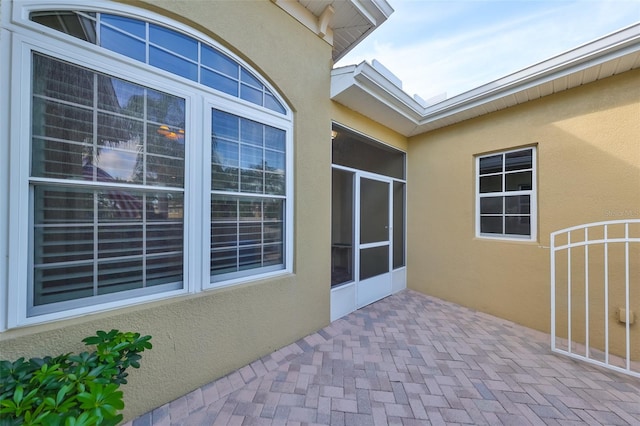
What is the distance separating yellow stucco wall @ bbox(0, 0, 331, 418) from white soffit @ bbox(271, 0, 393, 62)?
131 mm

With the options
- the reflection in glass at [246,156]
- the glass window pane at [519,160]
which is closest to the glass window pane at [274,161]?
the reflection in glass at [246,156]

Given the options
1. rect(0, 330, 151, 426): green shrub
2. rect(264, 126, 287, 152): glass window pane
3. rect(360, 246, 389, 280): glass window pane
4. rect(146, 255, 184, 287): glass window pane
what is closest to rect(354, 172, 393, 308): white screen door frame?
rect(360, 246, 389, 280): glass window pane

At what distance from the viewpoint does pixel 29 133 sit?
1521 millimetres

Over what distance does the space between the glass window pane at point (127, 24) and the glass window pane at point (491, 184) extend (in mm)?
4860

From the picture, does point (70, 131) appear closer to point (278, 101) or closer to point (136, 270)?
point (136, 270)

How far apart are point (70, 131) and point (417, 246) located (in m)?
5.12

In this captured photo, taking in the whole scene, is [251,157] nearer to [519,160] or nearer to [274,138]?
[274,138]

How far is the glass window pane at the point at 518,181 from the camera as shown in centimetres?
355

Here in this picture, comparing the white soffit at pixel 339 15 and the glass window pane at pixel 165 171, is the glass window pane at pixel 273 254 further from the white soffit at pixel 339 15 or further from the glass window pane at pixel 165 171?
the white soffit at pixel 339 15

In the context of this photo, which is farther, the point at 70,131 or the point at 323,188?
the point at 323,188

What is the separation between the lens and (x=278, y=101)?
2896mm

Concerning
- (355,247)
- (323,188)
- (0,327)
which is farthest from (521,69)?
(0,327)

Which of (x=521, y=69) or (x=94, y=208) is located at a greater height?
(x=521, y=69)

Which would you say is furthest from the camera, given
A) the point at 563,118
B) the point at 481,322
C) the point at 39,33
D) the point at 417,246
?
the point at 417,246
